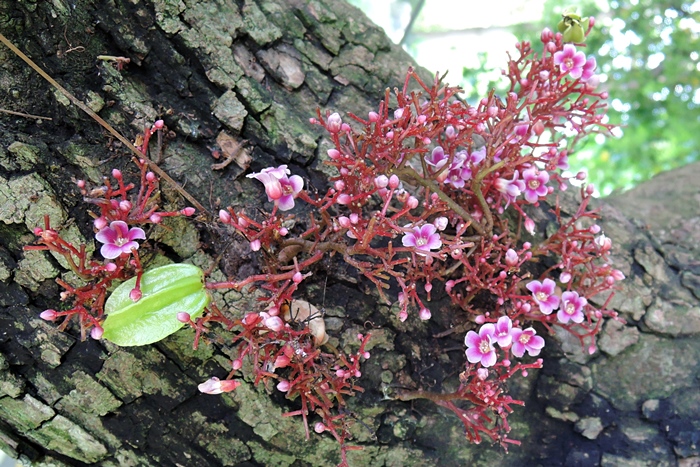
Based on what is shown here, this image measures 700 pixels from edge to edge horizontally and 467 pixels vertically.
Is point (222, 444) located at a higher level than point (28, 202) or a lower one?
lower

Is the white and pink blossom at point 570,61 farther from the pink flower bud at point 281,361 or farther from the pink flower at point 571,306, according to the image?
the pink flower bud at point 281,361

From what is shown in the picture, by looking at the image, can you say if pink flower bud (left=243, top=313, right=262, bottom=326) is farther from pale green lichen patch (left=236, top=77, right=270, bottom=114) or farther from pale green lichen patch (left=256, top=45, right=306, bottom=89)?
pale green lichen patch (left=256, top=45, right=306, bottom=89)

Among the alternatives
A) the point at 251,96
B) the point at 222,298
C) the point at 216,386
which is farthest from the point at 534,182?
the point at 216,386

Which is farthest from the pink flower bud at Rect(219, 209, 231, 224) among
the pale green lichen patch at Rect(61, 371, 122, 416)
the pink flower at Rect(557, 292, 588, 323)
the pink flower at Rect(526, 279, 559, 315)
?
the pink flower at Rect(557, 292, 588, 323)

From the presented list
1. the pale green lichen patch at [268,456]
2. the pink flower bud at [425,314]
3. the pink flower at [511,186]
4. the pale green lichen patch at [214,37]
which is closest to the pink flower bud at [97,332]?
the pale green lichen patch at [268,456]

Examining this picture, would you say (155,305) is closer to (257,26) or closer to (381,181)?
(381,181)

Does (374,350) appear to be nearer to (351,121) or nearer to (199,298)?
(199,298)

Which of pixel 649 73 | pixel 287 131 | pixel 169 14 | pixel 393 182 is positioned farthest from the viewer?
pixel 649 73

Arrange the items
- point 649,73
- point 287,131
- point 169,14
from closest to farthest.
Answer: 1. point 169,14
2. point 287,131
3. point 649,73
